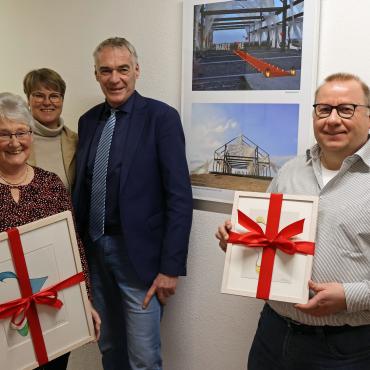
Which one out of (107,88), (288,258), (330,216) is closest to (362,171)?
(330,216)

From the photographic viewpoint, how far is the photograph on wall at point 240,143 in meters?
1.61

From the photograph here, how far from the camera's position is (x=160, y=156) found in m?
1.67

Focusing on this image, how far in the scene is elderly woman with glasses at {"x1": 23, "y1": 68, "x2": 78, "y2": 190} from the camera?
5.93 ft

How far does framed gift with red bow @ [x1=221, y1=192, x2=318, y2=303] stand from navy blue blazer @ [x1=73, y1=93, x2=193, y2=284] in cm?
44

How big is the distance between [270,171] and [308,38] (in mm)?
484

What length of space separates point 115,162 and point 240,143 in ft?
1.59

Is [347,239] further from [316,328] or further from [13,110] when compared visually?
[13,110]

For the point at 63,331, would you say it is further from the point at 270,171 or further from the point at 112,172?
the point at 270,171

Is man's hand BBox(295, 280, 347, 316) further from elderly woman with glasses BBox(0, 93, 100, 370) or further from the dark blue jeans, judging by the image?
elderly woman with glasses BBox(0, 93, 100, 370)

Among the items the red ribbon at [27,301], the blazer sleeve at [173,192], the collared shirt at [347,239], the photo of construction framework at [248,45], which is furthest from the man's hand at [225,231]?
the photo of construction framework at [248,45]

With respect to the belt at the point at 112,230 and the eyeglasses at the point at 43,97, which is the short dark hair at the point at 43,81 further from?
the belt at the point at 112,230

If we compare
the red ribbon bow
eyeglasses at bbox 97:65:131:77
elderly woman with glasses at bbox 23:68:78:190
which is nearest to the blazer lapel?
eyeglasses at bbox 97:65:131:77

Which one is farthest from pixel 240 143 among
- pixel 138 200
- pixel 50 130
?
pixel 50 130

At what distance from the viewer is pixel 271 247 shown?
3.97ft
